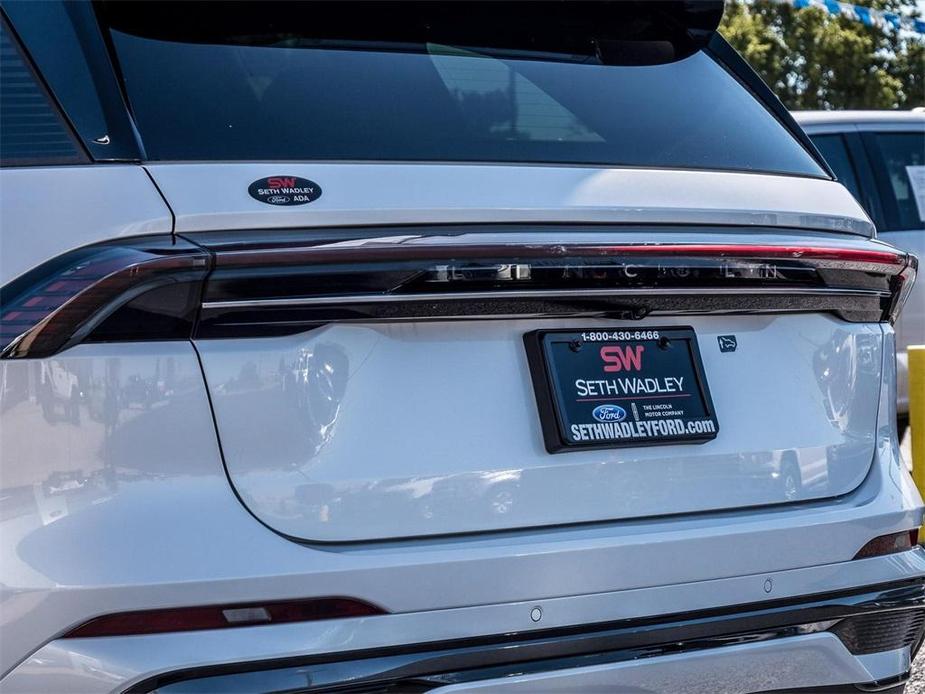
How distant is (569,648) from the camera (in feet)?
6.66

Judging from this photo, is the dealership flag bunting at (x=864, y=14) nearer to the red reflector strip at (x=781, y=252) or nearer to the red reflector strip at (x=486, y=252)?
the red reflector strip at (x=781, y=252)

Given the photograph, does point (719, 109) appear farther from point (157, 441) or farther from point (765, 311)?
point (157, 441)

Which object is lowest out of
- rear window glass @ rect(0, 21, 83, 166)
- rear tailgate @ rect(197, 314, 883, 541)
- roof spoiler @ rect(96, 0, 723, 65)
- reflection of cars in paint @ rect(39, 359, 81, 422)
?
rear tailgate @ rect(197, 314, 883, 541)

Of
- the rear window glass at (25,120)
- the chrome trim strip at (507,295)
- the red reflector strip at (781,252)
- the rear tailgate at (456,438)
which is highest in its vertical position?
the rear window glass at (25,120)

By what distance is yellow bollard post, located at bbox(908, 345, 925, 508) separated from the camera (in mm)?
4664

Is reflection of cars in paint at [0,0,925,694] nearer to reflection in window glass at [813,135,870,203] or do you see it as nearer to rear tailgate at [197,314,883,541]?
rear tailgate at [197,314,883,541]

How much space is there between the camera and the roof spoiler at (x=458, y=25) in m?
2.21

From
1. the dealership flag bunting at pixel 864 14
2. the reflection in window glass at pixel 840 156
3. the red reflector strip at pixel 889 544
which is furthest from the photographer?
the dealership flag bunting at pixel 864 14

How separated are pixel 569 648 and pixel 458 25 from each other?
4.18 feet

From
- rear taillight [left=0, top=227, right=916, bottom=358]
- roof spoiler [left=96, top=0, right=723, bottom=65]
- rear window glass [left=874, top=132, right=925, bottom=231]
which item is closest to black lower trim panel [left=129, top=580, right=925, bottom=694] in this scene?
rear taillight [left=0, top=227, right=916, bottom=358]

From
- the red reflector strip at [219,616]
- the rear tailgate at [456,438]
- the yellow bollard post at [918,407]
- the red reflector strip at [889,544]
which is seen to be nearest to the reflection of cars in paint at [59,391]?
the rear tailgate at [456,438]

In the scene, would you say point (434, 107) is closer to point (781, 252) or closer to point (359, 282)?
point (359, 282)

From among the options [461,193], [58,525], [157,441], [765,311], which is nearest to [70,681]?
[58,525]

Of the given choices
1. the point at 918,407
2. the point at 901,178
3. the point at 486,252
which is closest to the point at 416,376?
the point at 486,252
